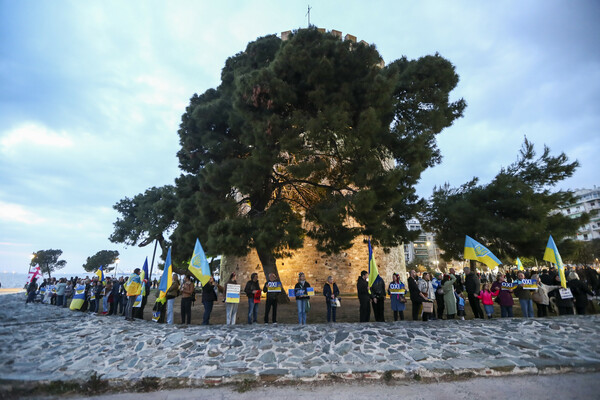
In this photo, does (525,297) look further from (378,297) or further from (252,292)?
(252,292)

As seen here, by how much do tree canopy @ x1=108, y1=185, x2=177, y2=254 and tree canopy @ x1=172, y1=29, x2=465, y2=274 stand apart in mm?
6674

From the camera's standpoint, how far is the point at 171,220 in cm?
1848

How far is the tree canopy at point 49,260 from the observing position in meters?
47.6

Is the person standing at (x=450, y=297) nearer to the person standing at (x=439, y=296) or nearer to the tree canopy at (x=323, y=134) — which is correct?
the person standing at (x=439, y=296)

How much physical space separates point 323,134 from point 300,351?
6.11 metres

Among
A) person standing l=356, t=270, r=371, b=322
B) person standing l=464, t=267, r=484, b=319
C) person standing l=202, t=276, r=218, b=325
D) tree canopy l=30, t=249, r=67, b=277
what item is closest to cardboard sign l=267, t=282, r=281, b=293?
person standing l=202, t=276, r=218, b=325

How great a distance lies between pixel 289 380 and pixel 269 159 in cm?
673

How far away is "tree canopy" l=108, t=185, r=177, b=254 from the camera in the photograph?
706 inches

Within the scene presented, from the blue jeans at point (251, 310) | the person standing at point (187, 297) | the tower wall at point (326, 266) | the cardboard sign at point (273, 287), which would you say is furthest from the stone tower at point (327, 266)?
the person standing at point (187, 297)

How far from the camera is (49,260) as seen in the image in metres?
49.8

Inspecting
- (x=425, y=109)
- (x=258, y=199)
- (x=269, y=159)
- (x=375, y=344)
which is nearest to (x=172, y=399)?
(x=375, y=344)

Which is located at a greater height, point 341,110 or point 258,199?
point 341,110

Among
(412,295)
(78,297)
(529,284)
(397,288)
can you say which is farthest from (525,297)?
(78,297)

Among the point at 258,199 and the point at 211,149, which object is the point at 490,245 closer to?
the point at 258,199
